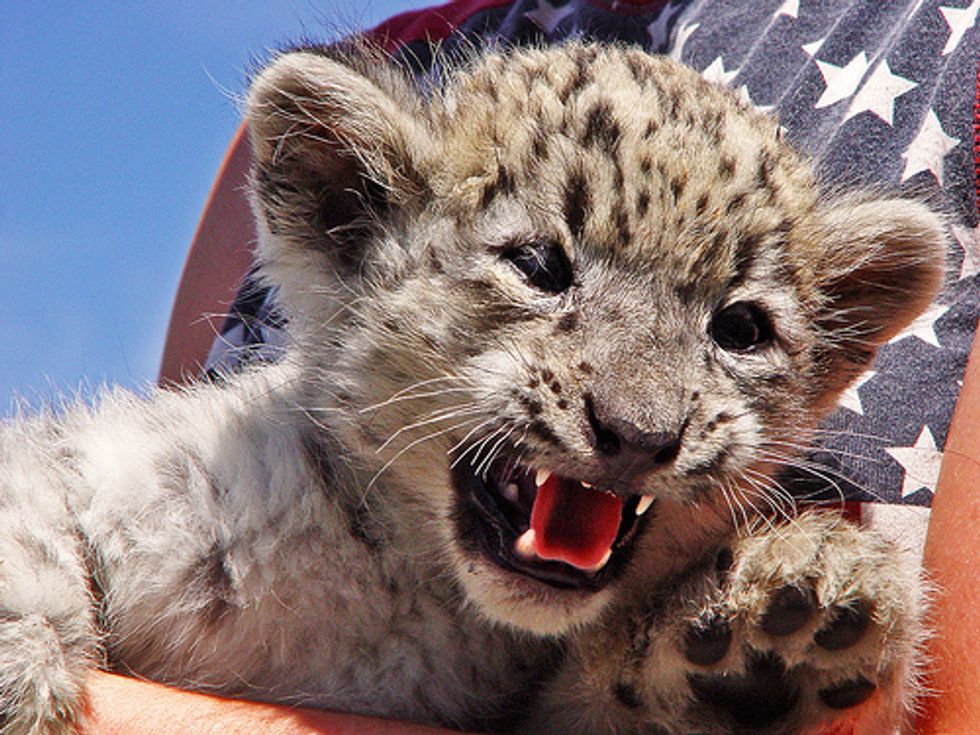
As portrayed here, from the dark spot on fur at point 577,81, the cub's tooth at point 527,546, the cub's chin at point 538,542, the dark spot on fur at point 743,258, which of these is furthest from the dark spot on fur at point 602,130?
the cub's tooth at point 527,546

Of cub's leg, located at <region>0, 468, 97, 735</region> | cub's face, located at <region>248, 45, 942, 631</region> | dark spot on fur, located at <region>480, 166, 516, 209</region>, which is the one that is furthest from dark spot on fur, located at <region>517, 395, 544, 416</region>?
cub's leg, located at <region>0, 468, 97, 735</region>

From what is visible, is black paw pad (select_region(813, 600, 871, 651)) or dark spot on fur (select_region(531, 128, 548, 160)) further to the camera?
dark spot on fur (select_region(531, 128, 548, 160))

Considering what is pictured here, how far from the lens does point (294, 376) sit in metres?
2.52

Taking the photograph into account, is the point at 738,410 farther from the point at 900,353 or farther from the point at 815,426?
the point at 900,353

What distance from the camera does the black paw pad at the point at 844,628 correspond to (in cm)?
188

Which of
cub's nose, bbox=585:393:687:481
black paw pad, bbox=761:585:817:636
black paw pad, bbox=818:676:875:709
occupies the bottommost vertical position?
→ black paw pad, bbox=818:676:875:709

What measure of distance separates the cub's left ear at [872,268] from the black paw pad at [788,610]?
66cm

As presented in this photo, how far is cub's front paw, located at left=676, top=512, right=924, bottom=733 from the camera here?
6.18ft

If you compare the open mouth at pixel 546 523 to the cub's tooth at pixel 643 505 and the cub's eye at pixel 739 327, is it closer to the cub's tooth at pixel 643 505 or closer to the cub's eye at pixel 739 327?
the cub's tooth at pixel 643 505

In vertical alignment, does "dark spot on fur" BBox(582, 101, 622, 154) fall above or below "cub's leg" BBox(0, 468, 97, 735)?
above

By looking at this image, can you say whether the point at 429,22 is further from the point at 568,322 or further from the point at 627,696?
the point at 627,696

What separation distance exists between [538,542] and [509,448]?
18cm

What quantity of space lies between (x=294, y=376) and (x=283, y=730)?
2.71 feet

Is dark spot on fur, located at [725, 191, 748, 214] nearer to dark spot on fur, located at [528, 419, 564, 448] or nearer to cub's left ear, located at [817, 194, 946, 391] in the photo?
cub's left ear, located at [817, 194, 946, 391]
